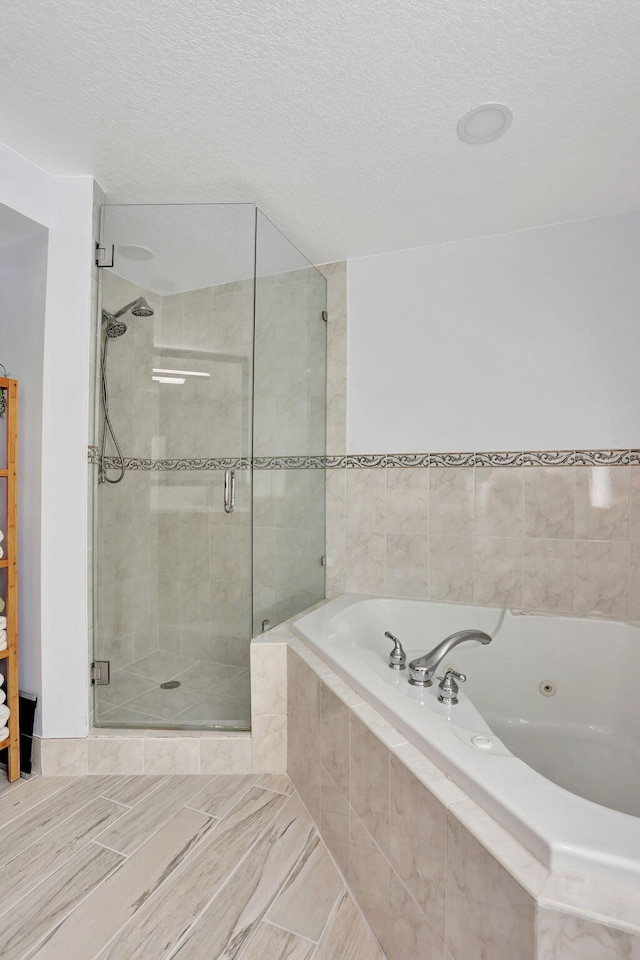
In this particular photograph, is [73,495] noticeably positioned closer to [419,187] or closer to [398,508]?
[398,508]

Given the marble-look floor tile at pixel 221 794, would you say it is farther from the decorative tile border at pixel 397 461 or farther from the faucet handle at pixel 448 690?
the decorative tile border at pixel 397 461

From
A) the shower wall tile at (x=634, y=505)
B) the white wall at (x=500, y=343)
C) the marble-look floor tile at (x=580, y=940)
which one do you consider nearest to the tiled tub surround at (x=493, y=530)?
the shower wall tile at (x=634, y=505)

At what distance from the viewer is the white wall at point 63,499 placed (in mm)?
1933

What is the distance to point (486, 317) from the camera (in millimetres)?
2410

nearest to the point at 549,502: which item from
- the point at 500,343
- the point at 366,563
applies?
the point at 500,343

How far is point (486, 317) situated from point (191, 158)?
4.79ft

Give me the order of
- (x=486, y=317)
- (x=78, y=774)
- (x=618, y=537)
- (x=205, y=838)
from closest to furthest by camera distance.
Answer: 1. (x=205, y=838)
2. (x=78, y=774)
3. (x=618, y=537)
4. (x=486, y=317)

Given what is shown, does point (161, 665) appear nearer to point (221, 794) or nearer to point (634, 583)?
point (221, 794)

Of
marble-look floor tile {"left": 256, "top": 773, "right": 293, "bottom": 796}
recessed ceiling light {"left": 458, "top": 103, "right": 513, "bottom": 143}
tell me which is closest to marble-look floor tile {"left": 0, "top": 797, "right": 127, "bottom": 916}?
marble-look floor tile {"left": 256, "top": 773, "right": 293, "bottom": 796}

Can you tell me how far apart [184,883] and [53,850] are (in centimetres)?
46

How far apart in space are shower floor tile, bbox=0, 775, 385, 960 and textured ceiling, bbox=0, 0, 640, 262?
2311 mm

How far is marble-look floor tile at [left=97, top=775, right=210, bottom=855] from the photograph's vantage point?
157cm

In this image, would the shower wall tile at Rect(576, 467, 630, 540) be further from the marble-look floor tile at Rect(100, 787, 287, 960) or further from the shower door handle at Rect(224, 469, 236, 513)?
the marble-look floor tile at Rect(100, 787, 287, 960)

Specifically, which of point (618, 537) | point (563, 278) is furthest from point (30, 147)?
point (618, 537)
